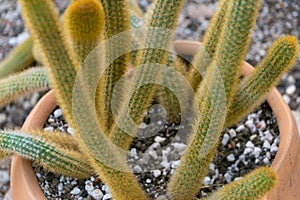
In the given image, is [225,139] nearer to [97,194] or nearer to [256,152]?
[256,152]

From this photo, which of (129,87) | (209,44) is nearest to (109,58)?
(129,87)

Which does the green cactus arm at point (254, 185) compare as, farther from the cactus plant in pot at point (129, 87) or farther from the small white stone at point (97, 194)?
the small white stone at point (97, 194)

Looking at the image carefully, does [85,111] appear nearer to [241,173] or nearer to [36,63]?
[241,173]

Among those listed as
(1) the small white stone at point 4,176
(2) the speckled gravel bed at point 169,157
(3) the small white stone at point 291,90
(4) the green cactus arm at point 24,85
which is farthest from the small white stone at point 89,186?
(3) the small white stone at point 291,90

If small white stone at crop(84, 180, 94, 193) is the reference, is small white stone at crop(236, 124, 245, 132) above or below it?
above

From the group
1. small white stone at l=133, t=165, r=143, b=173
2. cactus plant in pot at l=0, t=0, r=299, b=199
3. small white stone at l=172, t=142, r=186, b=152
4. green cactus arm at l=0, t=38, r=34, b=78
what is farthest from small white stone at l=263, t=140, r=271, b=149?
green cactus arm at l=0, t=38, r=34, b=78

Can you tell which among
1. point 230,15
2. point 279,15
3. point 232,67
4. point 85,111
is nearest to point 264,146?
point 232,67

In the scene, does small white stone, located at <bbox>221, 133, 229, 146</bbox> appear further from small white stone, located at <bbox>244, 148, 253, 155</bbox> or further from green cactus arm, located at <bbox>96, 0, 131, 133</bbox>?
green cactus arm, located at <bbox>96, 0, 131, 133</bbox>

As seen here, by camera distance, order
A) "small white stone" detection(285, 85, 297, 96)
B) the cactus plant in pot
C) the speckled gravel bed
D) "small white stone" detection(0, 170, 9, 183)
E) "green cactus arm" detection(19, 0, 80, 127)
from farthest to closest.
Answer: "small white stone" detection(285, 85, 297, 96)
"small white stone" detection(0, 170, 9, 183)
the speckled gravel bed
the cactus plant in pot
"green cactus arm" detection(19, 0, 80, 127)
